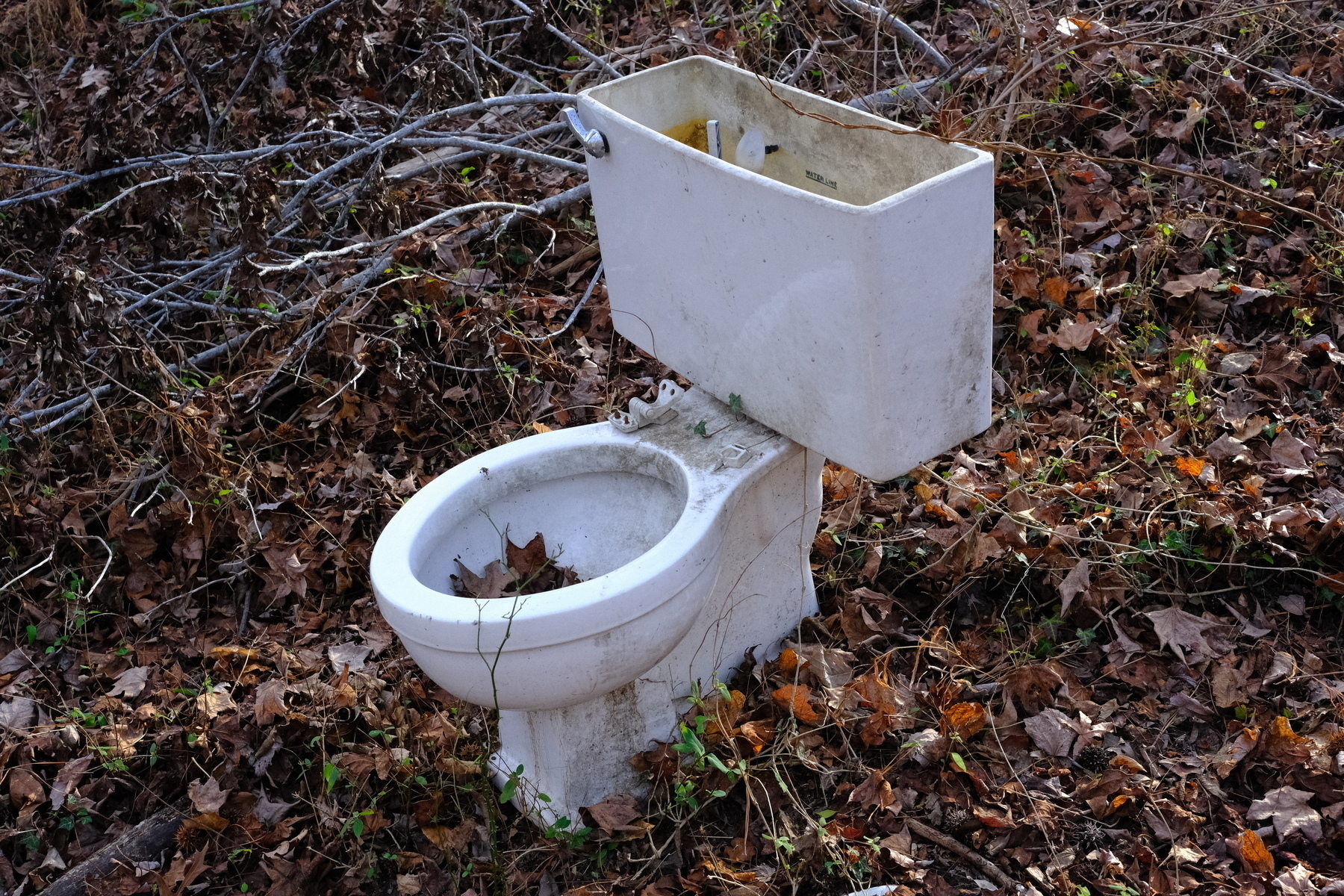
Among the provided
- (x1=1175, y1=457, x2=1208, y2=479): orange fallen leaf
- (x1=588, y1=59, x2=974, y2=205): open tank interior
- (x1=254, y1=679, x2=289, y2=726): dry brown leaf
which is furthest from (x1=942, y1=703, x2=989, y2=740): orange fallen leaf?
(x1=254, y1=679, x2=289, y2=726): dry brown leaf

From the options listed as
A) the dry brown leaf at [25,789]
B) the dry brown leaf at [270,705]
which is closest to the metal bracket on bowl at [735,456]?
the dry brown leaf at [270,705]

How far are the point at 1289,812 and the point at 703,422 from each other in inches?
49.0

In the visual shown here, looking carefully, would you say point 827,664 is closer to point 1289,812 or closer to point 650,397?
point 1289,812

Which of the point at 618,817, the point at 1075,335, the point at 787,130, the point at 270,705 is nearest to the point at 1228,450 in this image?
the point at 1075,335

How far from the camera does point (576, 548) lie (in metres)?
2.40

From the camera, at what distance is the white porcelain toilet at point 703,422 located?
73.2 inches

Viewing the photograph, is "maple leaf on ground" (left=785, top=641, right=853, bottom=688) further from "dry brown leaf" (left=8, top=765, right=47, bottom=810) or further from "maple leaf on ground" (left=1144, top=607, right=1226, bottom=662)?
"dry brown leaf" (left=8, top=765, right=47, bottom=810)

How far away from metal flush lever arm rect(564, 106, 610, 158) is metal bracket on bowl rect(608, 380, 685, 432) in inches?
18.6

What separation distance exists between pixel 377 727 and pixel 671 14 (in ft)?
9.63

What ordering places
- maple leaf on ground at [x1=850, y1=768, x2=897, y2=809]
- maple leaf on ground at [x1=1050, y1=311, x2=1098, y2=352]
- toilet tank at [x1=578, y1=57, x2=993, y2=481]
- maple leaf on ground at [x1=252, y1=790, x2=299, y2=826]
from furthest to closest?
1. maple leaf on ground at [x1=1050, y1=311, x2=1098, y2=352]
2. maple leaf on ground at [x1=252, y1=790, x2=299, y2=826]
3. maple leaf on ground at [x1=850, y1=768, x2=897, y2=809]
4. toilet tank at [x1=578, y1=57, x2=993, y2=481]

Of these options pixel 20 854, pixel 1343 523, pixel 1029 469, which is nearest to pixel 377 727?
pixel 20 854

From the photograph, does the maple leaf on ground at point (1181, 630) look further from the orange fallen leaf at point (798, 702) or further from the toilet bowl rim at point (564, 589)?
the toilet bowl rim at point (564, 589)

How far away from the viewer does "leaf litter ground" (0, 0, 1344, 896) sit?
7.06ft

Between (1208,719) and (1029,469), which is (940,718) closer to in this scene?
(1208,719)
